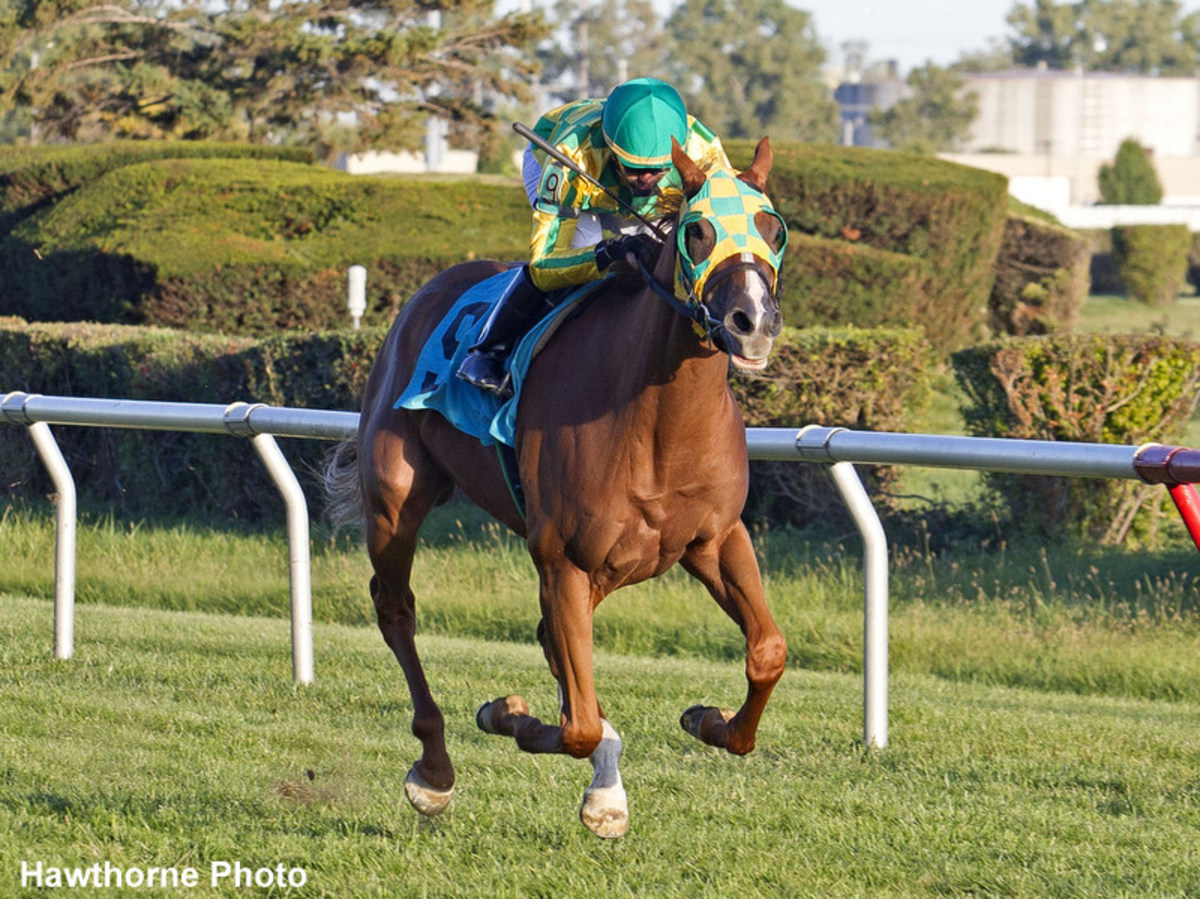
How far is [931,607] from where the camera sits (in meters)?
7.85

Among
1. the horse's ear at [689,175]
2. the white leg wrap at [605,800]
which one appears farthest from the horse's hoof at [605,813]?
the horse's ear at [689,175]

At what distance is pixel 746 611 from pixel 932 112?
258 feet

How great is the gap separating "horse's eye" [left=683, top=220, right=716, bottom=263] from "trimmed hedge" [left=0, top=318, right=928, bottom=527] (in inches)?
227

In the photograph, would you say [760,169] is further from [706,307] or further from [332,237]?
[332,237]

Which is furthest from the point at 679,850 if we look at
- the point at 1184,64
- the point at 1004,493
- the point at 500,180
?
the point at 1184,64

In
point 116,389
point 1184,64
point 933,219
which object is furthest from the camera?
point 1184,64

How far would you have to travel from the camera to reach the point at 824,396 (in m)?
9.37

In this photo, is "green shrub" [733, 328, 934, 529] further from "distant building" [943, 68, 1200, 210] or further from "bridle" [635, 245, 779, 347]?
"distant building" [943, 68, 1200, 210]

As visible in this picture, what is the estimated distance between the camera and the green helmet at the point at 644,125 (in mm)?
3938

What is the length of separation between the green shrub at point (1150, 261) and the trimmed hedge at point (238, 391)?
2390 cm

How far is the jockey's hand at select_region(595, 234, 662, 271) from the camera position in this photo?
3805 millimetres

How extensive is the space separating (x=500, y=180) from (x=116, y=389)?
776cm

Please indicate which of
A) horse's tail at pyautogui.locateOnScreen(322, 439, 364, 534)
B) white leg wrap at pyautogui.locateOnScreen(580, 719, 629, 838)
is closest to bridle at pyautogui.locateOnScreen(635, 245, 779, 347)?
white leg wrap at pyautogui.locateOnScreen(580, 719, 629, 838)

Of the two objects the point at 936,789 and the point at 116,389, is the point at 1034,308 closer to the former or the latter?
the point at 116,389
